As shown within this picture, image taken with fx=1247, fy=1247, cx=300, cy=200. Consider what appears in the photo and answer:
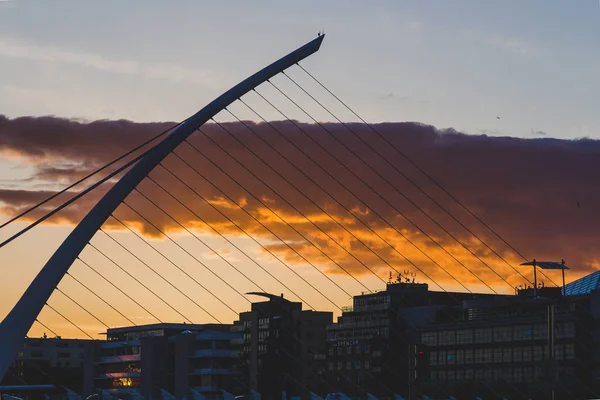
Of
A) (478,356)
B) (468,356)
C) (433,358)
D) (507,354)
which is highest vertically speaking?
(433,358)

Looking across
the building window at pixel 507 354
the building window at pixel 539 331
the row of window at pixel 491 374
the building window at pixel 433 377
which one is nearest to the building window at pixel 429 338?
the building window at pixel 433 377

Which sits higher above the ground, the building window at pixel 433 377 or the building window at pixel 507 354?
the building window at pixel 507 354

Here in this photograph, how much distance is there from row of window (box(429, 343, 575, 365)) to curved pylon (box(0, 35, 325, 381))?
10579cm

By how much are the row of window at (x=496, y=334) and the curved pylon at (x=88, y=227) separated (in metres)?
106

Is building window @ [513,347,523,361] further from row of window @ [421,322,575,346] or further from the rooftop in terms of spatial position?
the rooftop

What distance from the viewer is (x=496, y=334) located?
172 metres

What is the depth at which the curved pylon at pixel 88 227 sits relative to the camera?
4734cm

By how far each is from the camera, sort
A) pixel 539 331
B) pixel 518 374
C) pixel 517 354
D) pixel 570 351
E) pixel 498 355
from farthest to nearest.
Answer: pixel 498 355 → pixel 517 354 → pixel 518 374 → pixel 539 331 → pixel 570 351

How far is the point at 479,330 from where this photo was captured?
175 meters

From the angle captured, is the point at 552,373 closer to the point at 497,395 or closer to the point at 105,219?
the point at 105,219

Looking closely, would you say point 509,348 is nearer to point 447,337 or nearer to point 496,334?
point 496,334

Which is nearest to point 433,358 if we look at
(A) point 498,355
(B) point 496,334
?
(B) point 496,334

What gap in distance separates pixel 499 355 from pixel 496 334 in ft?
10.5

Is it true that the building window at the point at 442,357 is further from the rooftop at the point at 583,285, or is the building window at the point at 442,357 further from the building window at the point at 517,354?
the rooftop at the point at 583,285
